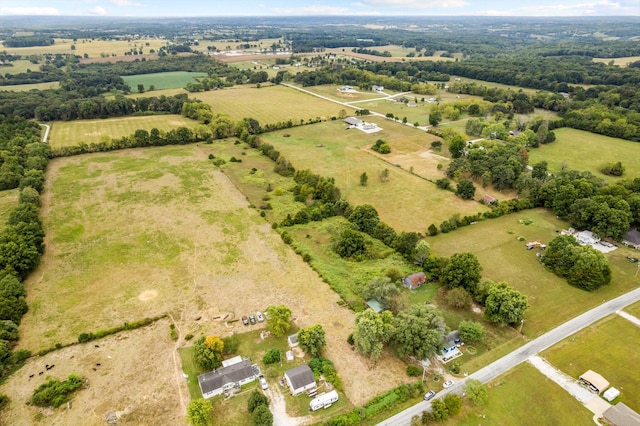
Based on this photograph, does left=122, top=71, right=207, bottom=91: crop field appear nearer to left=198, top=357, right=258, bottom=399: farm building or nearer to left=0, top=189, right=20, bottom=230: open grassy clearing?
left=0, top=189, right=20, bottom=230: open grassy clearing

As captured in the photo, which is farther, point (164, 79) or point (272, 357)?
point (164, 79)

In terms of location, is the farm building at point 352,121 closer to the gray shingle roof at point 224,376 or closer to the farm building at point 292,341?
the farm building at point 292,341

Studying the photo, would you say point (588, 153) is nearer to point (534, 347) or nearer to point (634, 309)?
point (634, 309)

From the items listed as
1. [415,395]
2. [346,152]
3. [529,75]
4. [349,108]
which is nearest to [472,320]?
[415,395]

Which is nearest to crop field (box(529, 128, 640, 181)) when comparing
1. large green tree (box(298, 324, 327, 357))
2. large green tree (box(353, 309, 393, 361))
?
large green tree (box(353, 309, 393, 361))

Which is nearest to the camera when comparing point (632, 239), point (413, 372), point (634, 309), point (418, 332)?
point (413, 372)

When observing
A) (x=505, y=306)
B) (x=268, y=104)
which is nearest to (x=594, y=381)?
(x=505, y=306)

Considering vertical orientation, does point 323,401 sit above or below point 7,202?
below
